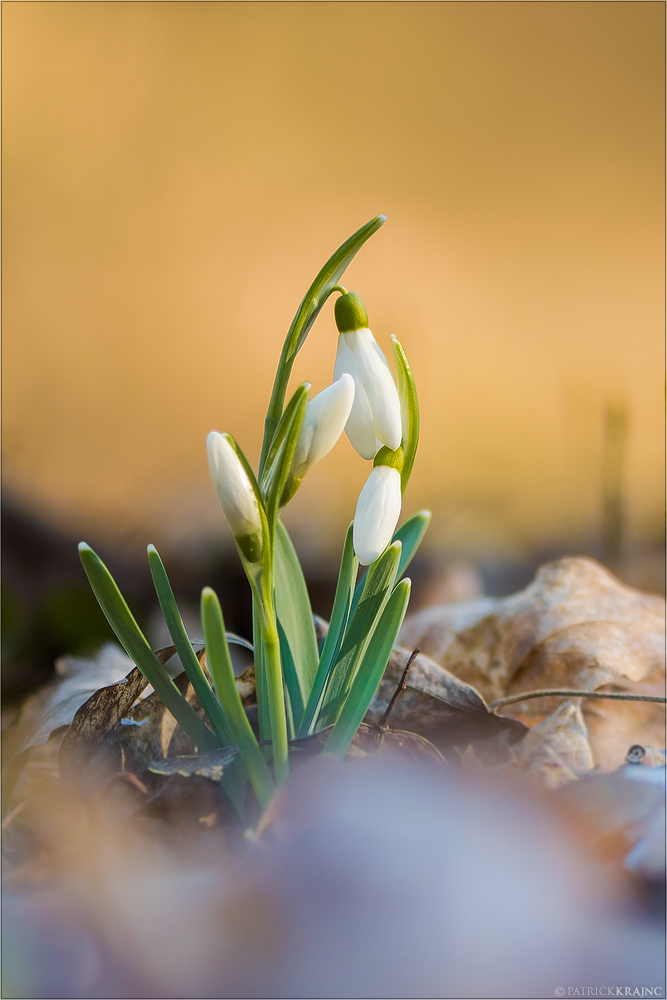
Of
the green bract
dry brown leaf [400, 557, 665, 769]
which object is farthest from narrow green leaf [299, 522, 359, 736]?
dry brown leaf [400, 557, 665, 769]

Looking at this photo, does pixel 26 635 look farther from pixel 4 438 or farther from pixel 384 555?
pixel 384 555

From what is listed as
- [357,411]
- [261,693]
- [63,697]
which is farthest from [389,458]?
[63,697]

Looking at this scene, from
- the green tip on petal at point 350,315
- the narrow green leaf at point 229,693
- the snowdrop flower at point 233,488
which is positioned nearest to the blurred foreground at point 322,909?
the narrow green leaf at point 229,693

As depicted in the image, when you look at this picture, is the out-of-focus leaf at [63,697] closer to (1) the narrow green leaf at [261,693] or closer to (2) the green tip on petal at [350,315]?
(1) the narrow green leaf at [261,693]

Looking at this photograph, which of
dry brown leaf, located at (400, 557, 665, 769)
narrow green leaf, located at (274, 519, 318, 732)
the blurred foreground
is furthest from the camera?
dry brown leaf, located at (400, 557, 665, 769)

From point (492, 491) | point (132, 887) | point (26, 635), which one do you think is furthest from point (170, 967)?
point (492, 491)

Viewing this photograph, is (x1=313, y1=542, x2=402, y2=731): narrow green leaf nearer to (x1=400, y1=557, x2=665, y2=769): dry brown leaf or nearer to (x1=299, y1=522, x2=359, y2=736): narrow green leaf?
(x1=299, y1=522, x2=359, y2=736): narrow green leaf
